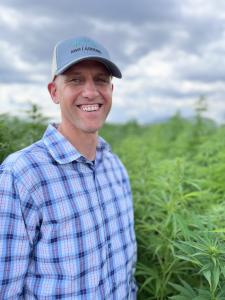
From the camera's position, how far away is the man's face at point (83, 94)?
7.13ft

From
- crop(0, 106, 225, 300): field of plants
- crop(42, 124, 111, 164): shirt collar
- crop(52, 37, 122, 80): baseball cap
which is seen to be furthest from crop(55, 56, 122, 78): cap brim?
crop(0, 106, 225, 300): field of plants

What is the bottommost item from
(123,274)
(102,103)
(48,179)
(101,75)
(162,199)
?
(123,274)

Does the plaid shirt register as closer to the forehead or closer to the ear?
the ear

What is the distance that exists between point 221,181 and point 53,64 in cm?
160

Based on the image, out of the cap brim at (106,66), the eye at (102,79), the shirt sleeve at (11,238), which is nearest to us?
the shirt sleeve at (11,238)

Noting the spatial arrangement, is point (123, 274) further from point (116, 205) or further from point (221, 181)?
point (221, 181)

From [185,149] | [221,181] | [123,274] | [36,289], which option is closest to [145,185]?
[221,181]

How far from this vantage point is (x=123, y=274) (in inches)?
91.8

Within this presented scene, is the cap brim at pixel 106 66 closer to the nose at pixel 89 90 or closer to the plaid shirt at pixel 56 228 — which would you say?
the nose at pixel 89 90

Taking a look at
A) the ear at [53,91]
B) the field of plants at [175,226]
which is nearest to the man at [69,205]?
the ear at [53,91]

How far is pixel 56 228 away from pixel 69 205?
0.13m

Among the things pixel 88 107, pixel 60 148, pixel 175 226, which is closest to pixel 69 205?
pixel 60 148


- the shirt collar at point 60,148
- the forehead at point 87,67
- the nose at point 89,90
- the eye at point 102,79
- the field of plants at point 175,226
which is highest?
the forehead at point 87,67

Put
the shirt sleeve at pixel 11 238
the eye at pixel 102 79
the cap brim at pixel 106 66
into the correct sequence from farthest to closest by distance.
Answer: the eye at pixel 102 79 → the cap brim at pixel 106 66 → the shirt sleeve at pixel 11 238
